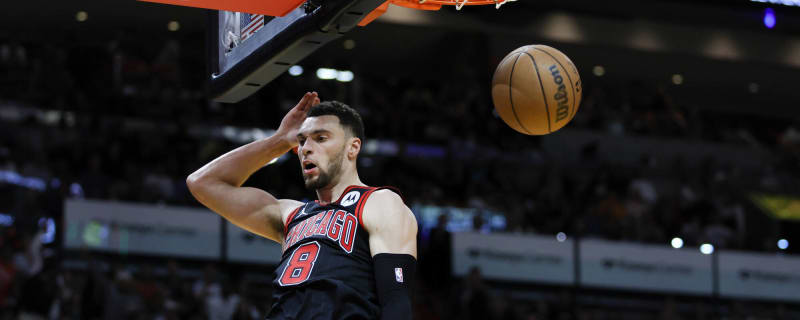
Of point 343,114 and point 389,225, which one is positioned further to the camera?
point 343,114

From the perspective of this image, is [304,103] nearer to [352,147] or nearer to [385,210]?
[352,147]

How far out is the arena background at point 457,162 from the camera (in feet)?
37.3

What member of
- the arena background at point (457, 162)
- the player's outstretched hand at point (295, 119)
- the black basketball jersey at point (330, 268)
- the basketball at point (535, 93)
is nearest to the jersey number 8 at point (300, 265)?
the black basketball jersey at point (330, 268)

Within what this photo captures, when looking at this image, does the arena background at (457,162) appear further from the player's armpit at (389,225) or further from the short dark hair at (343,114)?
the player's armpit at (389,225)

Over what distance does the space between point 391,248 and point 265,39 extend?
110 cm

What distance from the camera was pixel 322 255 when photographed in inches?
144

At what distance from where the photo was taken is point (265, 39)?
13.5 ft

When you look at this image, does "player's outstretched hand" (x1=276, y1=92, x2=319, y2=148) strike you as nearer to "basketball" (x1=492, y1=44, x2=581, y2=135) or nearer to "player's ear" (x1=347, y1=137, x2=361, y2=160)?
"player's ear" (x1=347, y1=137, x2=361, y2=160)

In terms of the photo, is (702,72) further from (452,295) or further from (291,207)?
(291,207)

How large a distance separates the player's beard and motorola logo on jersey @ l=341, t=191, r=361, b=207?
0.09 metres

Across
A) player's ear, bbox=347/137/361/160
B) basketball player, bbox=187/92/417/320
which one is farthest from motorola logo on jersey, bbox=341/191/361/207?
player's ear, bbox=347/137/361/160

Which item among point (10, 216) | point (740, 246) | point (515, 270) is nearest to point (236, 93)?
point (10, 216)

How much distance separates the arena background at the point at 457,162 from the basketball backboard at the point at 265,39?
20.3 feet

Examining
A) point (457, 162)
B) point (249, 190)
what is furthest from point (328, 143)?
point (457, 162)
